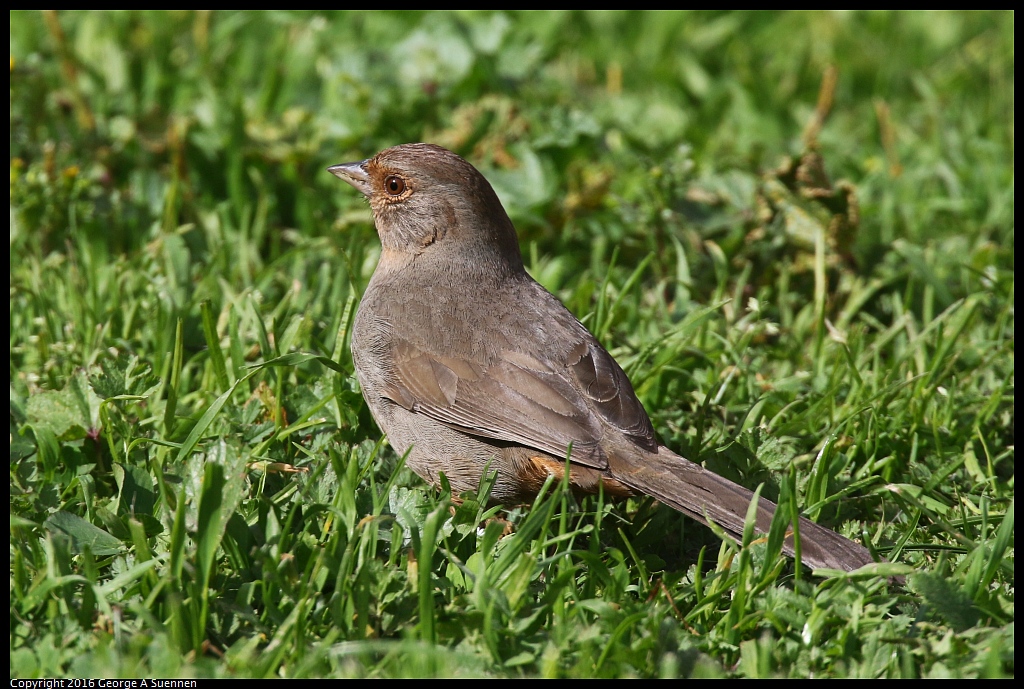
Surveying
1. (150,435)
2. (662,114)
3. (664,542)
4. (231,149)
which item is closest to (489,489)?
(664,542)

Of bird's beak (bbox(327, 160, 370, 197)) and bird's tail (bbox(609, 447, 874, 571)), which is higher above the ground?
bird's beak (bbox(327, 160, 370, 197))

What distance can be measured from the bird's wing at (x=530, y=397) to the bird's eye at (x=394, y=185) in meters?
0.83

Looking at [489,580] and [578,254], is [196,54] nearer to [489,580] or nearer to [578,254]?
[578,254]

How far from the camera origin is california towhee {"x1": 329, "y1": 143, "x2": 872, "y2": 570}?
3680mm

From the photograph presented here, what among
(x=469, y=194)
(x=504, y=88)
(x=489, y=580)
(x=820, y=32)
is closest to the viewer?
(x=489, y=580)

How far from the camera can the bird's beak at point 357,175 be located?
488 cm

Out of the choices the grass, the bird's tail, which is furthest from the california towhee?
the grass

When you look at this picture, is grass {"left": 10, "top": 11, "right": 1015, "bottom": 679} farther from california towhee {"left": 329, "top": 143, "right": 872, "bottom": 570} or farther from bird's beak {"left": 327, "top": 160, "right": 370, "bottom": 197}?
bird's beak {"left": 327, "top": 160, "right": 370, "bottom": 197}

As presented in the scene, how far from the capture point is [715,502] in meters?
3.52

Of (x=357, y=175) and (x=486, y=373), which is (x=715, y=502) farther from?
(x=357, y=175)

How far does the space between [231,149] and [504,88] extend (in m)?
1.82

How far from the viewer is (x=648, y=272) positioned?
591 centimetres

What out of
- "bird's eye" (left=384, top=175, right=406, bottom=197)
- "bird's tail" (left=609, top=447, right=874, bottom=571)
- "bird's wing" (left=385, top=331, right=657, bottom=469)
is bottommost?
"bird's tail" (left=609, top=447, right=874, bottom=571)

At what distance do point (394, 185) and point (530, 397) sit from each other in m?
1.35
